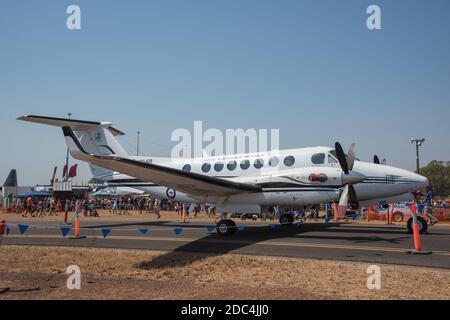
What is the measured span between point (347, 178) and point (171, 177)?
23.1 ft

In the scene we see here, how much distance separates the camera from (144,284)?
7914mm

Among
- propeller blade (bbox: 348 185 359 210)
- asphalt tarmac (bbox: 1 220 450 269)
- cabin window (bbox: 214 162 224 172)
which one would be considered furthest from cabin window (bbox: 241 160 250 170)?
propeller blade (bbox: 348 185 359 210)

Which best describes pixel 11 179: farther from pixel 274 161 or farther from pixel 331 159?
pixel 331 159

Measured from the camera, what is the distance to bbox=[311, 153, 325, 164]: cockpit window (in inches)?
660

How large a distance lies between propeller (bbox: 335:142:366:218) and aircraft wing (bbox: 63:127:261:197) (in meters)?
3.52

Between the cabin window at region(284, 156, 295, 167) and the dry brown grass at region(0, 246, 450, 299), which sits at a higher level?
the cabin window at region(284, 156, 295, 167)

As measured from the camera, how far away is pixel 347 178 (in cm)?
1512

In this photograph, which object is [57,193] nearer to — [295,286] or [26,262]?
[26,262]

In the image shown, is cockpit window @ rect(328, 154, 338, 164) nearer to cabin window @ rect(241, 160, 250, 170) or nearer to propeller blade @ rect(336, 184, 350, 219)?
propeller blade @ rect(336, 184, 350, 219)

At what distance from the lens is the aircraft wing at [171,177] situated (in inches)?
528

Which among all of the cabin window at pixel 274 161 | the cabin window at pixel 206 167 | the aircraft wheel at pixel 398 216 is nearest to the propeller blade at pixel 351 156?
the cabin window at pixel 274 161

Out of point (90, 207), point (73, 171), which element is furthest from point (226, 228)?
point (73, 171)
